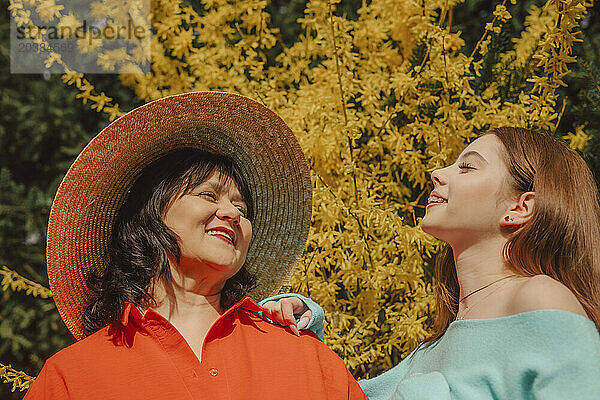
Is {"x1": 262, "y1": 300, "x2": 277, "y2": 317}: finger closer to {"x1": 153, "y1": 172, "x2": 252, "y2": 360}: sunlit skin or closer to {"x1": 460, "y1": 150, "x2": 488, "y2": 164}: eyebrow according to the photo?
{"x1": 153, "y1": 172, "x2": 252, "y2": 360}: sunlit skin

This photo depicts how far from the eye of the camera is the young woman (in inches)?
50.7

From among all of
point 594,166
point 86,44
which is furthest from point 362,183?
point 86,44

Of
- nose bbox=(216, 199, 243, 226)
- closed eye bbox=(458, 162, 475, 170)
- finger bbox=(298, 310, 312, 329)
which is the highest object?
closed eye bbox=(458, 162, 475, 170)

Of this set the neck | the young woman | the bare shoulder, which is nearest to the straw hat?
the young woman

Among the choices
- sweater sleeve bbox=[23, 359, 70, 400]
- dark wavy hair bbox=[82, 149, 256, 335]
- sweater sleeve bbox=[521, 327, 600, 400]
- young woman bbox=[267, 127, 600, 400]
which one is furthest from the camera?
dark wavy hair bbox=[82, 149, 256, 335]

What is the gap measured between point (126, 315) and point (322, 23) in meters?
1.29

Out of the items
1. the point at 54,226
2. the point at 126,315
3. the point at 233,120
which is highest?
the point at 233,120

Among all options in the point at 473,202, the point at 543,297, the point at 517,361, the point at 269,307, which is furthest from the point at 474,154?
the point at 269,307

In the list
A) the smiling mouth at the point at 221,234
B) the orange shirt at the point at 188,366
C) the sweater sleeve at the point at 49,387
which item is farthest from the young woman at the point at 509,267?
the sweater sleeve at the point at 49,387

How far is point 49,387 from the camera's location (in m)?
1.40

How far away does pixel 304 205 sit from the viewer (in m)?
1.89

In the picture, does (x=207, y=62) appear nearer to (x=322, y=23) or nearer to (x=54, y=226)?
(x=322, y=23)

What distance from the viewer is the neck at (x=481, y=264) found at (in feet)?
4.97

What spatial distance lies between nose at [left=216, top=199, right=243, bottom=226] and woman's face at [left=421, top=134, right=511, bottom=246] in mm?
450
